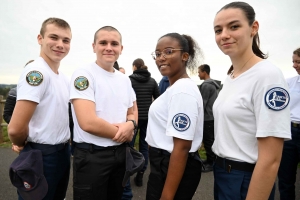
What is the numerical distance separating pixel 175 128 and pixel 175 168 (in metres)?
0.29

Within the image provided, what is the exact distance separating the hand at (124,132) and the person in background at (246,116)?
80 centimetres

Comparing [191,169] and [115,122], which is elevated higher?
[115,122]

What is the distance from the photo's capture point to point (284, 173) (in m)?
2.80

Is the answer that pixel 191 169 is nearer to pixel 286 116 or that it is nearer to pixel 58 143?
pixel 286 116

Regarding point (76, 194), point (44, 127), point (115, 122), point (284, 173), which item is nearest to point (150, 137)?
point (115, 122)

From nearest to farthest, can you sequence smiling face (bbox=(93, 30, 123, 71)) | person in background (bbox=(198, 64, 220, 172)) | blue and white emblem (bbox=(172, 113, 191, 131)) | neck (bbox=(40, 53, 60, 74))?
blue and white emblem (bbox=(172, 113, 191, 131)), smiling face (bbox=(93, 30, 123, 71)), neck (bbox=(40, 53, 60, 74)), person in background (bbox=(198, 64, 220, 172))

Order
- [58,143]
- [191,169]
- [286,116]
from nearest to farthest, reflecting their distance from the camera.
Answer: [286,116]
[191,169]
[58,143]

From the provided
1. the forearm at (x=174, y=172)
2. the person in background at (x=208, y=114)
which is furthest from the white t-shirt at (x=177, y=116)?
the person in background at (x=208, y=114)

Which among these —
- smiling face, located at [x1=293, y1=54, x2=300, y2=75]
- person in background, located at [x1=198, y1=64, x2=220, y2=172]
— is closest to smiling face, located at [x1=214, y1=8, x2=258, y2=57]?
smiling face, located at [x1=293, y1=54, x2=300, y2=75]

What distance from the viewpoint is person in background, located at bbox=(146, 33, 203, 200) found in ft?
4.60

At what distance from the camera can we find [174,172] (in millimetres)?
1396

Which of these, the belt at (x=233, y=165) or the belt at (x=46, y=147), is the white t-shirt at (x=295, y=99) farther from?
the belt at (x=46, y=147)

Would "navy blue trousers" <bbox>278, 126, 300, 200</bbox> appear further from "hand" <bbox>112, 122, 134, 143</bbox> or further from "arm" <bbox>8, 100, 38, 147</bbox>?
"arm" <bbox>8, 100, 38, 147</bbox>

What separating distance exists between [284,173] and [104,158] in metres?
2.67
